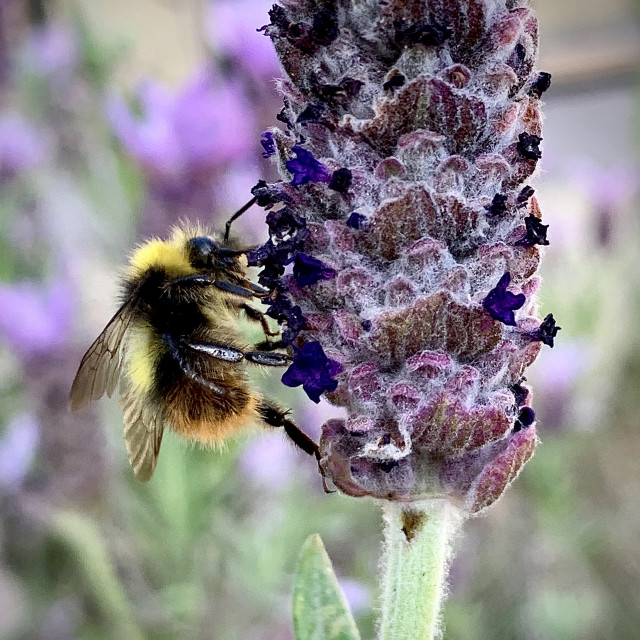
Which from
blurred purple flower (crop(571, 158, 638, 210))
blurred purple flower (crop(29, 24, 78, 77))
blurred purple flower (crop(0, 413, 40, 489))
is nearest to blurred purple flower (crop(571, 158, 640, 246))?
blurred purple flower (crop(571, 158, 638, 210))

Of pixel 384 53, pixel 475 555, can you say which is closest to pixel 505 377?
pixel 384 53

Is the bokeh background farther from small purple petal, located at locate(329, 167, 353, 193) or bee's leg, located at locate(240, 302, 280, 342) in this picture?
small purple petal, located at locate(329, 167, 353, 193)

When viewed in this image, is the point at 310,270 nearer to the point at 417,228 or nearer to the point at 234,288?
the point at 417,228

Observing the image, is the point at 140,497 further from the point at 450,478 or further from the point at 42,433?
the point at 450,478

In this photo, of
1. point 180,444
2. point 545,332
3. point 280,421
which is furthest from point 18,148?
point 545,332

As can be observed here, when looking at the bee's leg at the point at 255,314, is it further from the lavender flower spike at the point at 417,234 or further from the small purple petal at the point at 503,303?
the small purple petal at the point at 503,303

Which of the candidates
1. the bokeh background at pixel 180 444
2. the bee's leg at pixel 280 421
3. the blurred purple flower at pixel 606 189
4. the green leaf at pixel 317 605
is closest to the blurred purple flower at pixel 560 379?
the bokeh background at pixel 180 444
